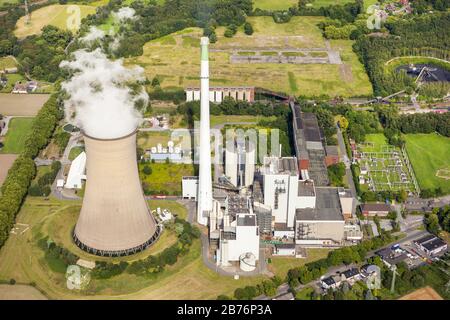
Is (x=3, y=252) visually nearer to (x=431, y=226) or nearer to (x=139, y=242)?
(x=139, y=242)

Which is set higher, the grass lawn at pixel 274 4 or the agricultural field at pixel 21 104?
the agricultural field at pixel 21 104

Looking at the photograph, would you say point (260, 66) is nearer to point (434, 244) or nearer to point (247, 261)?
point (434, 244)

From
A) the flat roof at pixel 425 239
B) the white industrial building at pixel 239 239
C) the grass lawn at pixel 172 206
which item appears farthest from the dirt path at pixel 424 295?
the grass lawn at pixel 172 206

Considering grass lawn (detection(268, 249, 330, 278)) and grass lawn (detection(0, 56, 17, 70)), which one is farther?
grass lawn (detection(0, 56, 17, 70))

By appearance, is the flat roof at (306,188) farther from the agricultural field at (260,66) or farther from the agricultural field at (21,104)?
the agricultural field at (21,104)

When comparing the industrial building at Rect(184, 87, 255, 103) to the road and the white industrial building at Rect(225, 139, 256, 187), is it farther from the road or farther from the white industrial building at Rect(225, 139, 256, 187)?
the road

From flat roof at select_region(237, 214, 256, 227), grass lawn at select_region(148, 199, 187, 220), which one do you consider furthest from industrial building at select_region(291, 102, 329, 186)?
grass lawn at select_region(148, 199, 187, 220)

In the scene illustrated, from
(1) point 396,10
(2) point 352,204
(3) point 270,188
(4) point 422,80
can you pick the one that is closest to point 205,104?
(3) point 270,188
